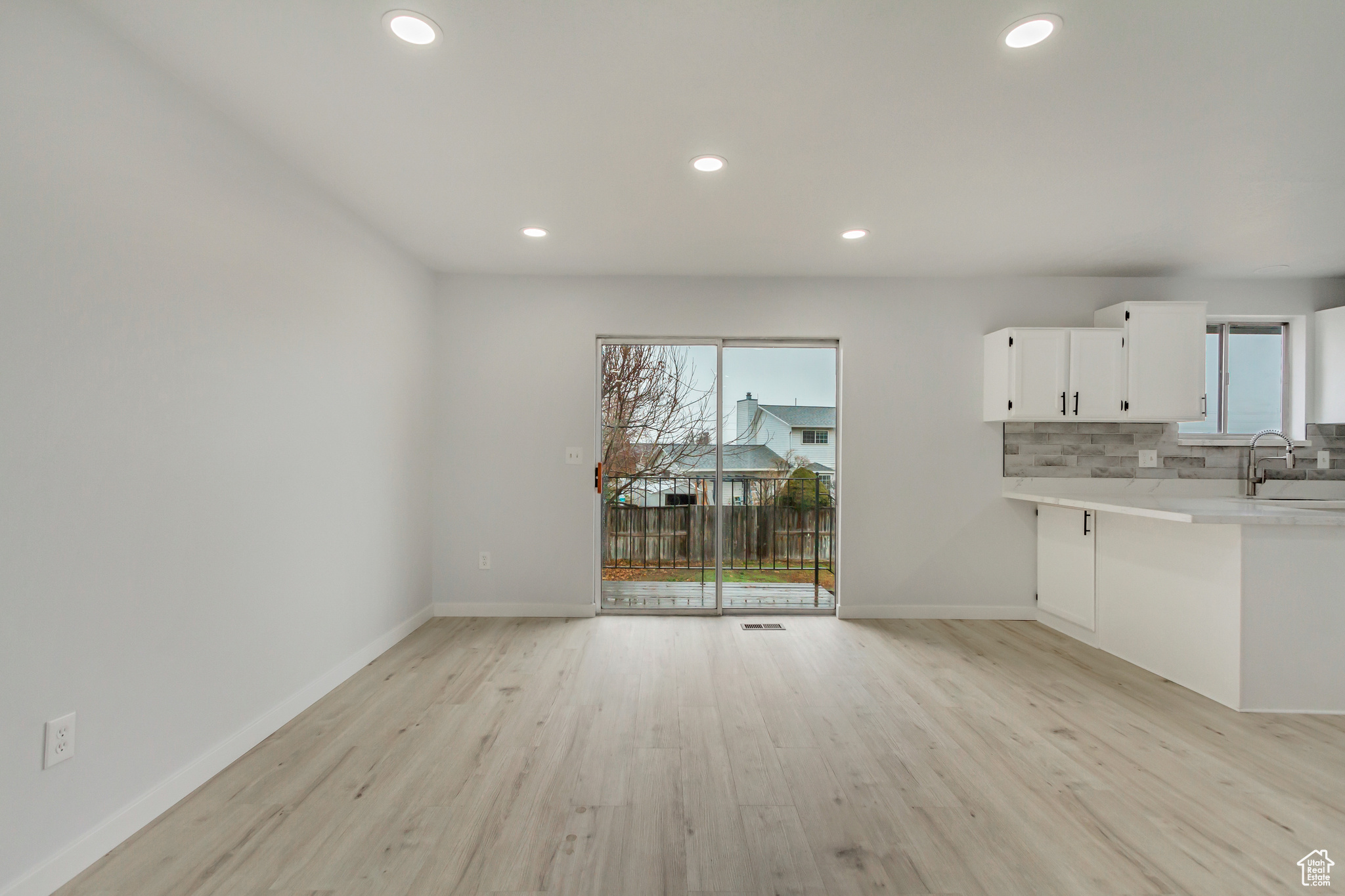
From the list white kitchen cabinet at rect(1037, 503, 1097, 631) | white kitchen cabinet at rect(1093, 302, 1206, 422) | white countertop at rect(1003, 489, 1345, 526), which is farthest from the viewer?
white kitchen cabinet at rect(1093, 302, 1206, 422)

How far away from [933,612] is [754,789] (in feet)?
8.96

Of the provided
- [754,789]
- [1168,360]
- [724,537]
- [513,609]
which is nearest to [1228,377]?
[1168,360]

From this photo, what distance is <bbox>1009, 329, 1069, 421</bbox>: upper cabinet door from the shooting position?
A: 13.3ft

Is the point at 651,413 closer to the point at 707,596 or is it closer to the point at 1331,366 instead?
the point at 707,596

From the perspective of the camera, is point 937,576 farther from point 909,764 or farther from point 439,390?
point 439,390

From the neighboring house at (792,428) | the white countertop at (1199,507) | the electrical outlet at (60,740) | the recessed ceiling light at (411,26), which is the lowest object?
the electrical outlet at (60,740)

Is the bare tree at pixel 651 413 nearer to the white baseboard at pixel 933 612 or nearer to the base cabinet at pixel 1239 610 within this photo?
the white baseboard at pixel 933 612

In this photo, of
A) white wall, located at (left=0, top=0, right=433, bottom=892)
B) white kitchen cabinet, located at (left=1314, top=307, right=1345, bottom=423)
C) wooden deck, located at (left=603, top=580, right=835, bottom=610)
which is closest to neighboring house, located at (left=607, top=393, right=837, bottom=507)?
wooden deck, located at (left=603, top=580, right=835, bottom=610)

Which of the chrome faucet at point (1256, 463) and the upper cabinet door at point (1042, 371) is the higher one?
the upper cabinet door at point (1042, 371)

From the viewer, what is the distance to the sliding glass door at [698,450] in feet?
14.8

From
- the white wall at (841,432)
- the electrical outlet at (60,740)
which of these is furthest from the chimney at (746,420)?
the electrical outlet at (60,740)

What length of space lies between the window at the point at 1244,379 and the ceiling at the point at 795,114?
3.02 feet

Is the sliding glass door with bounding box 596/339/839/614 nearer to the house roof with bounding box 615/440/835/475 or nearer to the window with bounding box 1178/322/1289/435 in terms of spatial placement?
the house roof with bounding box 615/440/835/475

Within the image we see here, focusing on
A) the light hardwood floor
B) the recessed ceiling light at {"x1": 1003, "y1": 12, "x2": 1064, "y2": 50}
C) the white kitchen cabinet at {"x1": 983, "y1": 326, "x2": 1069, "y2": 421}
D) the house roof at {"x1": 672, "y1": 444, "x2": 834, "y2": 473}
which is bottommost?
the light hardwood floor
